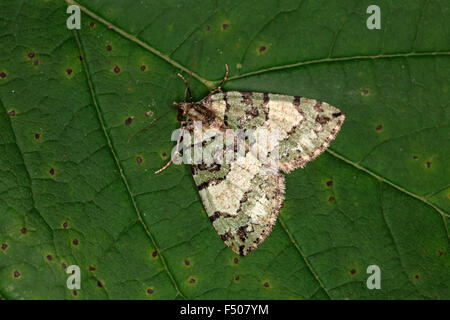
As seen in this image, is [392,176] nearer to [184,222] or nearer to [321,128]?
[321,128]

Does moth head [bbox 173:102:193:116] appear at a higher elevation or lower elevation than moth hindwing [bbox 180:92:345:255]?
higher

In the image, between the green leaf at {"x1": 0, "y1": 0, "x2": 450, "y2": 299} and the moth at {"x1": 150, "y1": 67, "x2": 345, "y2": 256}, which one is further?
the moth at {"x1": 150, "y1": 67, "x2": 345, "y2": 256}

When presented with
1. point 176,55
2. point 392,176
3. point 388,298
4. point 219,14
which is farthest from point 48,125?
point 388,298

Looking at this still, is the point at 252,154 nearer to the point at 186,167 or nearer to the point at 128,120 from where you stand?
the point at 186,167

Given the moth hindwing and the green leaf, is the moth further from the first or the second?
the green leaf

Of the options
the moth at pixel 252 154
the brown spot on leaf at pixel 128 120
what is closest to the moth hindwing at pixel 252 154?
the moth at pixel 252 154

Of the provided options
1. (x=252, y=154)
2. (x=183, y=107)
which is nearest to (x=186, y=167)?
(x=183, y=107)

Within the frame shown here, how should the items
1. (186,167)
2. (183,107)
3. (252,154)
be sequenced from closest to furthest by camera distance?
(183,107), (186,167), (252,154)

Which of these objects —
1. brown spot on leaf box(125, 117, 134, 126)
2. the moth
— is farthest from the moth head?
brown spot on leaf box(125, 117, 134, 126)
